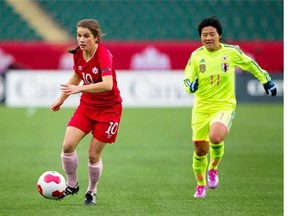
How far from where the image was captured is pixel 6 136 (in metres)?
17.5

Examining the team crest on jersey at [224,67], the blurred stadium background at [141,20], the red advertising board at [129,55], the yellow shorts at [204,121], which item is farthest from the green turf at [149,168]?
the blurred stadium background at [141,20]

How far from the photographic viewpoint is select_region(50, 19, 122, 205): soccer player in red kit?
27.4 feet

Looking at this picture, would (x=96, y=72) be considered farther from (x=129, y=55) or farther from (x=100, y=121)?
(x=129, y=55)

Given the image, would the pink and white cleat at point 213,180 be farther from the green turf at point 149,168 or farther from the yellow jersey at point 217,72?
the yellow jersey at point 217,72

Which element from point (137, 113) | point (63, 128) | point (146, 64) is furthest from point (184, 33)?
point (63, 128)

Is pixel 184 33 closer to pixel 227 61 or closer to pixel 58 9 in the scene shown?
pixel 58 9

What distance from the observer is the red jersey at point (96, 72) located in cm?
838

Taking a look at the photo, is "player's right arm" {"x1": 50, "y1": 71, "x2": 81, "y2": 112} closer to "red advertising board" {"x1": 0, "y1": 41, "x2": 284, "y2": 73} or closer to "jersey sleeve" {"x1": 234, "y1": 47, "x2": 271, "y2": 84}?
"jersey sleeve" {"x1": 234, "y1": 47, "x2": 271, "y2": 84}

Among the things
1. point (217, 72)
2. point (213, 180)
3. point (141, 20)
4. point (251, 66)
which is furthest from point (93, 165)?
point (141, 20)

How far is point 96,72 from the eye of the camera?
27.7 feet

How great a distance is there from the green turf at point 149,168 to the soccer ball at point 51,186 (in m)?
0.15

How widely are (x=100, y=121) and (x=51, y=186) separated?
2.96 feet

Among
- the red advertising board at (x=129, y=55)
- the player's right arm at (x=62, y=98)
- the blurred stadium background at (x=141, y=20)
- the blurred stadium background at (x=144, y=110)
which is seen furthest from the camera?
the blurred stadium background at (x=141, y=20)

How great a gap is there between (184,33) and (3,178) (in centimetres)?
2236
